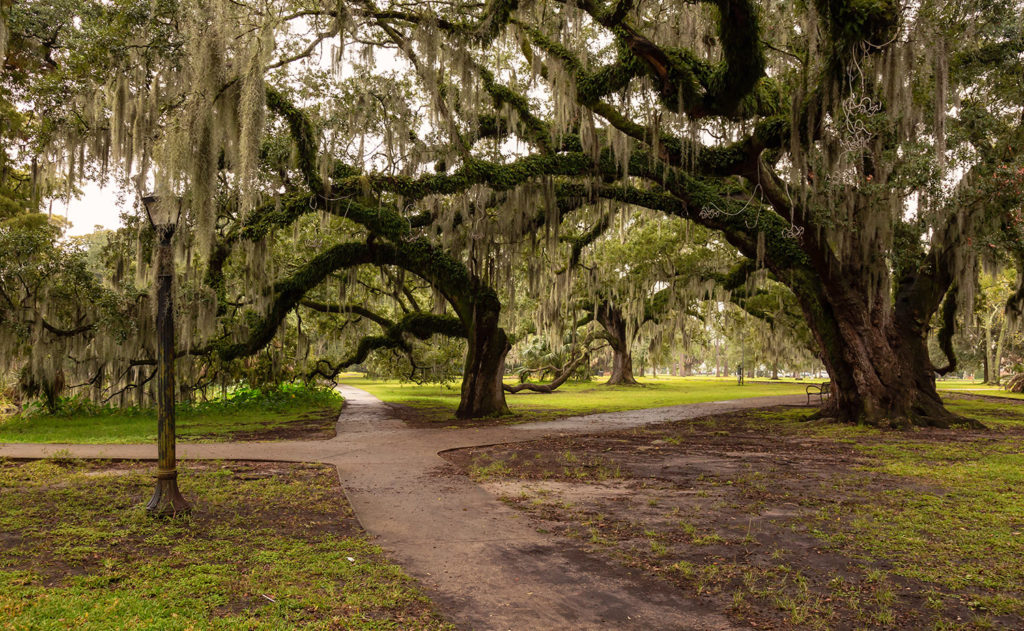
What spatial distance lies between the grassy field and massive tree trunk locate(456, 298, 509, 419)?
188 inches

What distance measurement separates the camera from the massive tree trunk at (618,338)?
32.0m

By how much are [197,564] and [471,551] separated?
76.3 inches

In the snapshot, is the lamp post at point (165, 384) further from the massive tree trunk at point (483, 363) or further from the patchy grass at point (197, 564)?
the massive tree trunk at point (483, 363)

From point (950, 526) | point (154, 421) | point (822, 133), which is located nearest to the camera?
point (950, 526)

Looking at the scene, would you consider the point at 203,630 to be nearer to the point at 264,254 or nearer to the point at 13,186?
the point at 264,254

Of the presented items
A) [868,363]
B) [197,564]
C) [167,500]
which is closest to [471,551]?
[197,564]

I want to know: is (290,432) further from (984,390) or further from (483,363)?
(984,390)

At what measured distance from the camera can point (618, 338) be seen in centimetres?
3353

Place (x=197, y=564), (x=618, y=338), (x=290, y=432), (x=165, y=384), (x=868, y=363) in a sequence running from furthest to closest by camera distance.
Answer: (x=618, y=338), (x=868, y=363), (x=290, y=432), (x=165, y=384), (x=197, y=564)

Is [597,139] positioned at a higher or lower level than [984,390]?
higher

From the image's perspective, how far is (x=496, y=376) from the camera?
15578mm

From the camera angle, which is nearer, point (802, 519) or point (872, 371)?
point (802, 519)

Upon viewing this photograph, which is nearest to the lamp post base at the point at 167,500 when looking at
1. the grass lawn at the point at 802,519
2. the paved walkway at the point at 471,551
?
the paved walkway at the point at 471,551

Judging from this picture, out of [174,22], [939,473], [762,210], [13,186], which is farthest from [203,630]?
[13,186]
